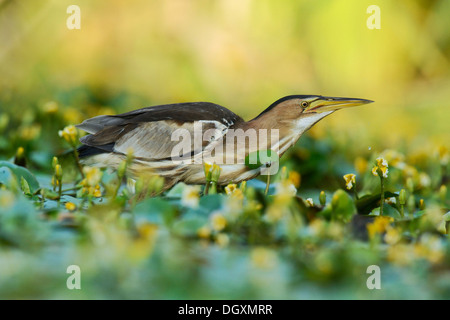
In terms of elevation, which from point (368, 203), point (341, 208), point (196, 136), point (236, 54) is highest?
point (236, 54)

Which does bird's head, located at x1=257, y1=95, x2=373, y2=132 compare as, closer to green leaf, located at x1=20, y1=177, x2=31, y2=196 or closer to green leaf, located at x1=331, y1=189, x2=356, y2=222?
green leaf, located at x1=331, y1=189, x2=356, y2=222

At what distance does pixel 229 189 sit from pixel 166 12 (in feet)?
10.8

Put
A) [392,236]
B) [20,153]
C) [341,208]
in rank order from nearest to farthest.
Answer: [392,236], [341,208], [20,153]

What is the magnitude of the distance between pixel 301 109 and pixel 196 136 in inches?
19.2

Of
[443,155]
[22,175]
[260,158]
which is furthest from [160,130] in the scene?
[443,155]

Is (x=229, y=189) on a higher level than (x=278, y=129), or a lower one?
lower

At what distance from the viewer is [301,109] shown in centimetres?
305

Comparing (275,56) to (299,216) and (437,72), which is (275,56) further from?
(299,216)

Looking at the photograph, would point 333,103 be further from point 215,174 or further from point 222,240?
point 222,240

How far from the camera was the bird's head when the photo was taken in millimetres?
3024

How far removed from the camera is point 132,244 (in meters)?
1.99

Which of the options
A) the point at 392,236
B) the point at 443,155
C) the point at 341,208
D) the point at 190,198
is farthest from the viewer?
the point at 443,155

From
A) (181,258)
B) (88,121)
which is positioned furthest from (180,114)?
(181,258)

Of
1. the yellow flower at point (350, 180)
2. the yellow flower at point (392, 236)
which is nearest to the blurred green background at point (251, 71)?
the yellow flower at point (350, 180)
